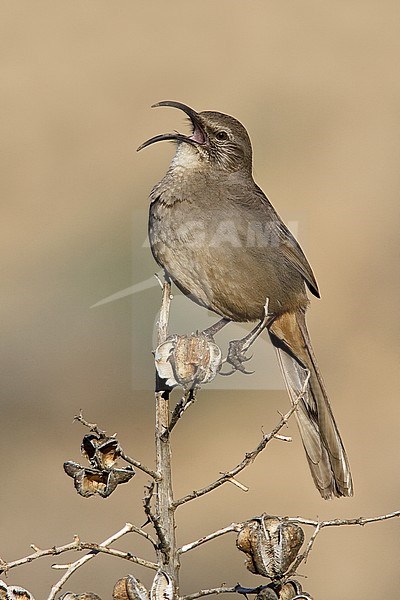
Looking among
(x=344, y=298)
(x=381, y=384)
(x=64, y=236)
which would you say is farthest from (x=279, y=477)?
(x=64, y=236)

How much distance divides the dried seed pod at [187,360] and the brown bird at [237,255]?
1.01 m

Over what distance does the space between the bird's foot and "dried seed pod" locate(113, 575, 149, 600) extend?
4.41 ft

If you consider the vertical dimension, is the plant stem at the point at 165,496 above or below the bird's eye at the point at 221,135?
below

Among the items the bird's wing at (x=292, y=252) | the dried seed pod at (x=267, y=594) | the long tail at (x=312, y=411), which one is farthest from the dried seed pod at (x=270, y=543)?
the bird's wing at (x=292, y=252)

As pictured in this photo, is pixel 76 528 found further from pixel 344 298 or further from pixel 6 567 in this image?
pixel 6 567

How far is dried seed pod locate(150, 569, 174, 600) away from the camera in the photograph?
5.52 feet

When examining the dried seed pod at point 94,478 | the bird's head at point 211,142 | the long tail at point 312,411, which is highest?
the bird's head at point 211,142

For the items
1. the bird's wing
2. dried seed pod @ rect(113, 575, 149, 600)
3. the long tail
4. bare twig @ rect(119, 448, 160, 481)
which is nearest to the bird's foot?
the long tail

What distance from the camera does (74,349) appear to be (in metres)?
8.02

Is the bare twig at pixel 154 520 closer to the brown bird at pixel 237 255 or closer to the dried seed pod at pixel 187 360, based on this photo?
the dried seed pod at pixel 187 360

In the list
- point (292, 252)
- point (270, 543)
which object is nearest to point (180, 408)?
point (270, 543)

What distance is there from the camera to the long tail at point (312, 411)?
2.97 metres

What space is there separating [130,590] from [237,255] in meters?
1.71

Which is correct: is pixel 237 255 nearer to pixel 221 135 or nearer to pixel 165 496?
pixel 221 135
